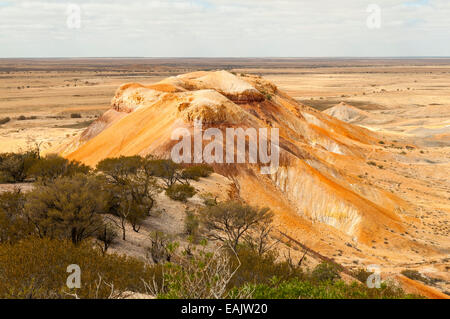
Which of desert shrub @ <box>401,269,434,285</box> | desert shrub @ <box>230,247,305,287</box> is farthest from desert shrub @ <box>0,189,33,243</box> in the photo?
desert shrub @ <box>401,269,434,285</box>

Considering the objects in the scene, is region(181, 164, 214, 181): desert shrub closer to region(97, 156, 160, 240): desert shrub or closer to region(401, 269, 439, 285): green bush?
region(97, 156, 160, 240): desert shrub

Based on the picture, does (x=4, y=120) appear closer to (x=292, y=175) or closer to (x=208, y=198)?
(x=208, y=198)

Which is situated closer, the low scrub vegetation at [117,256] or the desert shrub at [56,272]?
the desert shrub at [56,272]

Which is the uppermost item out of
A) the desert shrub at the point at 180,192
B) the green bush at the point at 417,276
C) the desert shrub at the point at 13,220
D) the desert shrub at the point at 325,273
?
the desert shrub at the point at 13,220

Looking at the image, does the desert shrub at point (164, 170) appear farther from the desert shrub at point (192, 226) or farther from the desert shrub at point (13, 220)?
the desert shrub at point (13, 220)

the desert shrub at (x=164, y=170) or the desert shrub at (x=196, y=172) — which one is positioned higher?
the desert shrub at (x=164, y=170)

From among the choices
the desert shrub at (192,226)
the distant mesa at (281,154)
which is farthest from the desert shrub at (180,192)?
the distant mesa at (281,154)
